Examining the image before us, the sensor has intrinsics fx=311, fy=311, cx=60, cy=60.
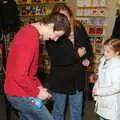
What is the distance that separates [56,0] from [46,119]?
3945 millimetres

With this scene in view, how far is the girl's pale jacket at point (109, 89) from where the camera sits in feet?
10.2

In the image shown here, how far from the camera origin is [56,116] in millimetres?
3557

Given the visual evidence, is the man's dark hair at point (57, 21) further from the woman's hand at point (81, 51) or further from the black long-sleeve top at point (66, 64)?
the woman's hand at point (81, 51)

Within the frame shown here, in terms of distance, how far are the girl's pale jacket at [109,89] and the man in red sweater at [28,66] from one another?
2.94ft

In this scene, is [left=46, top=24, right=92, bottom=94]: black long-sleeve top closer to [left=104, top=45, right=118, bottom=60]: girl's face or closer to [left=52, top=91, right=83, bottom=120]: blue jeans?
[left=52, top=91, right=83, bottom=120]: blue jeans

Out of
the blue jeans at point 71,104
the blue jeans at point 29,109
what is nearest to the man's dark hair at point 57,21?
the blue jeans at point 29,109

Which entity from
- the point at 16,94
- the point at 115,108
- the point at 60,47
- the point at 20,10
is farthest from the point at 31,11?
the point at 16,94

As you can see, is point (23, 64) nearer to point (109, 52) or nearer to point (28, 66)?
point (28, 66)

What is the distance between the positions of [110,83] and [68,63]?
0.50 m

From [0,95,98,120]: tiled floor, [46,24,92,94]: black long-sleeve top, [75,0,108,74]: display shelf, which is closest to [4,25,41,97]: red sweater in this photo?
[46,24,92,94]: black long-sleeve top

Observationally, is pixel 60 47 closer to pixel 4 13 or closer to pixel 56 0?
pixel 56 0

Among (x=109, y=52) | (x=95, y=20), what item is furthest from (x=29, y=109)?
(x=95, y=20)

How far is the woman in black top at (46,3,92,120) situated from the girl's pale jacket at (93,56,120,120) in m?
0.26

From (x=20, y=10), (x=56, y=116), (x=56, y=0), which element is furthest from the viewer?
(x=20, y=10)
